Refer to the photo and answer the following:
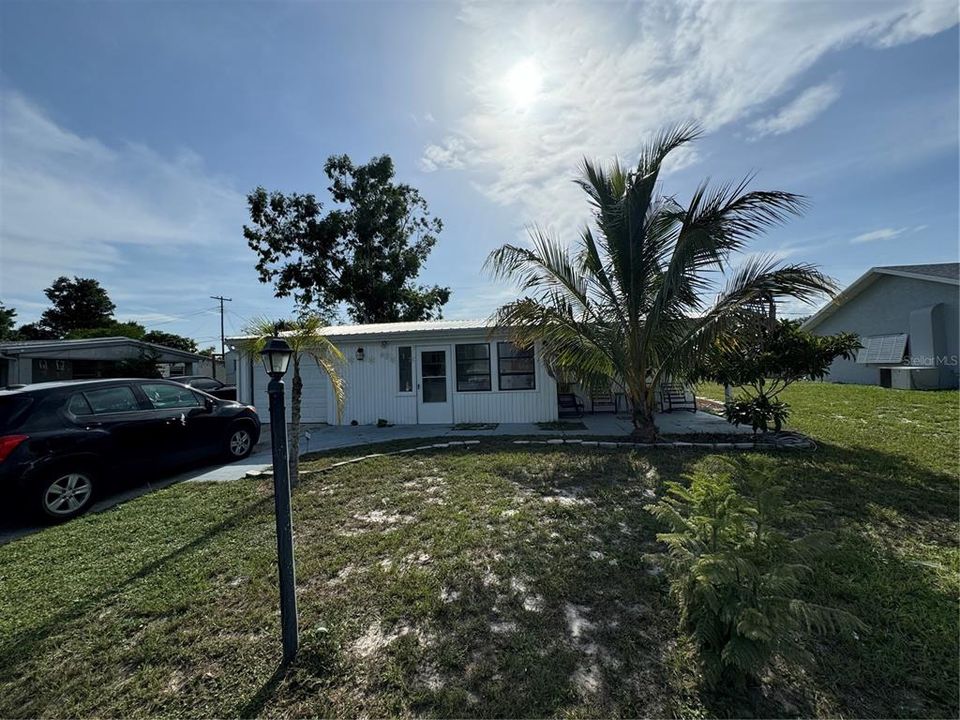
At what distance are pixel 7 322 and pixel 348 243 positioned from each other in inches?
1051

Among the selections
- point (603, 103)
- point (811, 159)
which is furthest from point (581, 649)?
point (811, 159)

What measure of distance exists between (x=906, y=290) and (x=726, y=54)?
16.1 m

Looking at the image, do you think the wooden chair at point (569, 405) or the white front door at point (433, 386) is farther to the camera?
the wooden chair at point (569, 405)

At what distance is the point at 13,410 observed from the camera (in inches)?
167

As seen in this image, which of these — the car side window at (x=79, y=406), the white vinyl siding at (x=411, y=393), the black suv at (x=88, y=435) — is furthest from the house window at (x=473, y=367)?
the car side window at (x=79, y=406)

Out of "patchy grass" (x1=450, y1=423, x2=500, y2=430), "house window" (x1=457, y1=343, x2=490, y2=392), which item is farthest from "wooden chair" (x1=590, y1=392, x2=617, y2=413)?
"house window" (x1=457, y1=343, x2=490, y2=392)

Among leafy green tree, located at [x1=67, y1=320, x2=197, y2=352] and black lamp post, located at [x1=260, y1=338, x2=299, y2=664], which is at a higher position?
leafy green tree, located at [x1=67, y1=320, x2=197, y2=352]

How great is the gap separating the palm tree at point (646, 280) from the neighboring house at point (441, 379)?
81.0 inches

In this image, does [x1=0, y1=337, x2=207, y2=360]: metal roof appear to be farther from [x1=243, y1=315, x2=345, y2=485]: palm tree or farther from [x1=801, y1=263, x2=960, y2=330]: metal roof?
[x1=801, y1=263, x2=960, y2=330]: metal roof

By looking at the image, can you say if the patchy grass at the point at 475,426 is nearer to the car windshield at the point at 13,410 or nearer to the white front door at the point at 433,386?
the white front door at the point at 433,386

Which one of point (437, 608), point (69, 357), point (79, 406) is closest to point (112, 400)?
point (79, 406)

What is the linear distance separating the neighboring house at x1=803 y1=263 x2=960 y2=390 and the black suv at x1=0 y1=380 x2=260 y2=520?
703 inches

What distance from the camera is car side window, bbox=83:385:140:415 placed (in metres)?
4.92

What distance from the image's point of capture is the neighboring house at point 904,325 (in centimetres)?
1354
